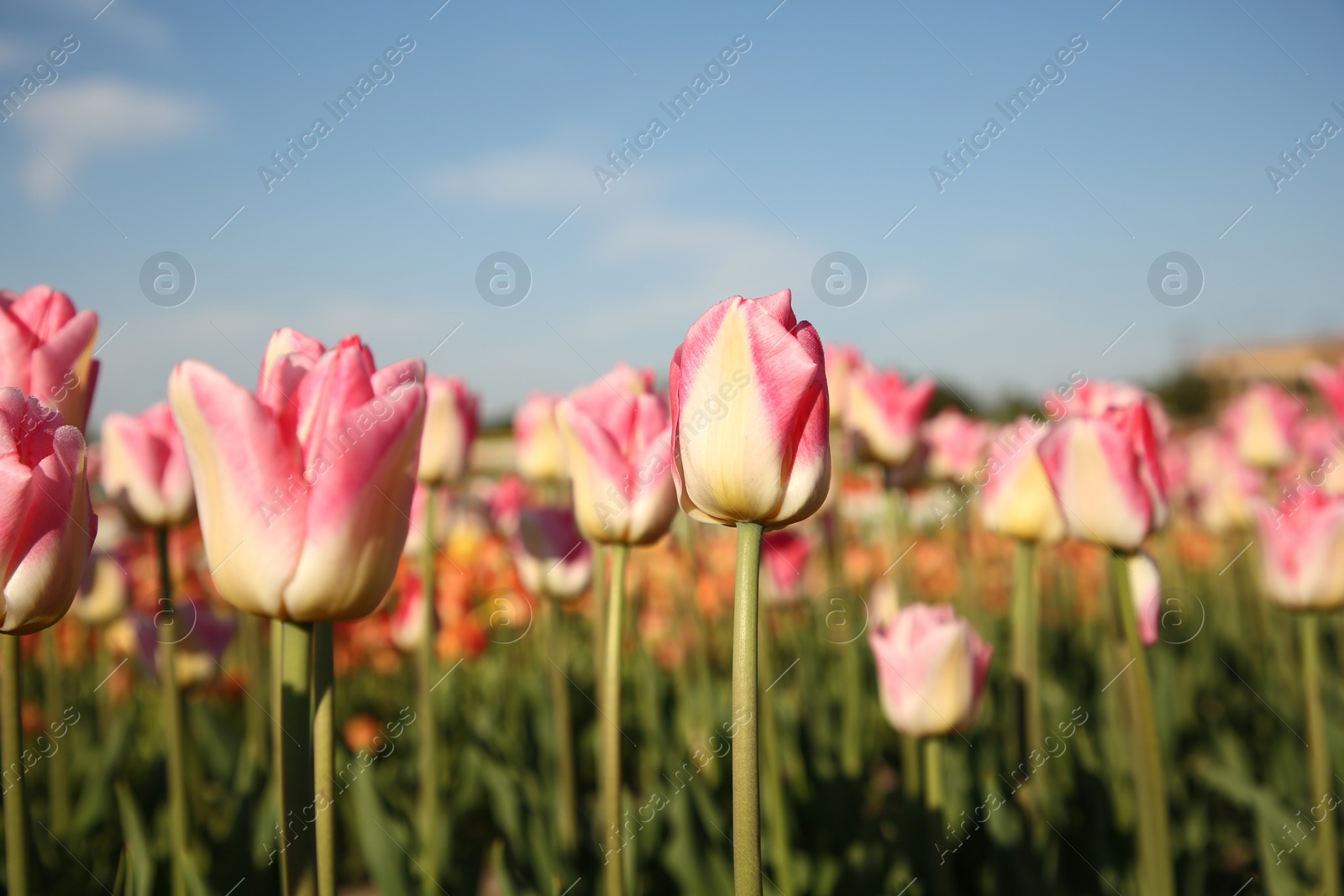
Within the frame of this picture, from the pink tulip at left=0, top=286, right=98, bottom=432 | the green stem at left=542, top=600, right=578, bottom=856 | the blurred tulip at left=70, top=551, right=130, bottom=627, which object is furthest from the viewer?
the blurred tulip at left=70, top=551, right=130, bottom=627

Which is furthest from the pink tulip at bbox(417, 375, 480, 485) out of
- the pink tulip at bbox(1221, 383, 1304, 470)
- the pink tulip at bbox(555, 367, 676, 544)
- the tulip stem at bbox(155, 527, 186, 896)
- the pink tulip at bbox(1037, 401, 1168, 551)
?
the pink tulip at bbox(1221, 383, 1304, 470)

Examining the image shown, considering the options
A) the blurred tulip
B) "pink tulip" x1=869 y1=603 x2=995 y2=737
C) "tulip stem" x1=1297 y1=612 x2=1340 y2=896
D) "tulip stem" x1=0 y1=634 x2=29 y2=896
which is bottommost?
"tulip stem" x1=1297 y1=612 x2=1340 y2=896

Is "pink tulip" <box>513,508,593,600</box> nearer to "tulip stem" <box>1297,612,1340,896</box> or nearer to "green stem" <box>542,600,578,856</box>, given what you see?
"green stem" <box>542,600,578,856</box>

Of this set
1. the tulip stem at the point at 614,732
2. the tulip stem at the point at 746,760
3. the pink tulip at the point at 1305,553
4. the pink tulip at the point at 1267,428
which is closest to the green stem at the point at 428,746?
the tulip stem at the point at 614,732

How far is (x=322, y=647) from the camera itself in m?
0.89

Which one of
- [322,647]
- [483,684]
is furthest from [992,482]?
[483,684]

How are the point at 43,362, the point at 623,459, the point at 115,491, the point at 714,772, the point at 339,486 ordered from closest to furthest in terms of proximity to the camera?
the point at 339,486
the point at 43,362
the point at 623,459
the point at 115,491
the point at 714,772

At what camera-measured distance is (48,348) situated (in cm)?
102

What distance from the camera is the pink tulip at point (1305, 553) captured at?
172cm

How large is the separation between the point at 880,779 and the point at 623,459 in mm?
2171

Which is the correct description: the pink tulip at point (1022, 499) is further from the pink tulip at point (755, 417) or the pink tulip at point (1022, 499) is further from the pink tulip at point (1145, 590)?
the pink tulip at point (755, 417)

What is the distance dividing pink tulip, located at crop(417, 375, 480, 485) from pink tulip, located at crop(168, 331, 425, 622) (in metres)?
1.25

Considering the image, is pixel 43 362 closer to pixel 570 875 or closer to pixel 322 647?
pixel 322 647

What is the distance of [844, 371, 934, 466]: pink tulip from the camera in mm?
2561
